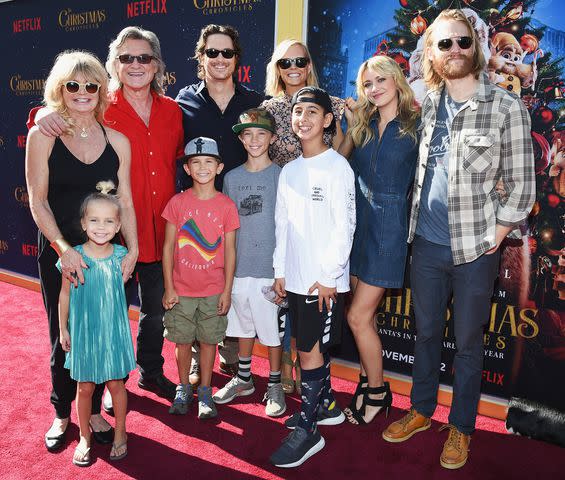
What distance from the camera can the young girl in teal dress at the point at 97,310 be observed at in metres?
2.56

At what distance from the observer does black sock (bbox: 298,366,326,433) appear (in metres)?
2.75

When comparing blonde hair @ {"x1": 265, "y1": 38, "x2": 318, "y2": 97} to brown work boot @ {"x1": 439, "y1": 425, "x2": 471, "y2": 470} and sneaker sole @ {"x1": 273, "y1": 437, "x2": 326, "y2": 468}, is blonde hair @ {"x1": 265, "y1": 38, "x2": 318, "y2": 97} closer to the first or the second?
sneaker sole @ {"x1": 273, "y1": 437, "x2": 326, "y2": 468}

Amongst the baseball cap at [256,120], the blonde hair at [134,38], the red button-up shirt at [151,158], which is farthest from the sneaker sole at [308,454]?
the blonde hair at [134,38]

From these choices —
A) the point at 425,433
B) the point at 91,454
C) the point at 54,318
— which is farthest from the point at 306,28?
the point at 91,454

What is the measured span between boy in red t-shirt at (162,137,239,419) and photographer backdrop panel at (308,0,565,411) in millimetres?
1286

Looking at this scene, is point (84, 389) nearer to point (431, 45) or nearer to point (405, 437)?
point (405, 437)

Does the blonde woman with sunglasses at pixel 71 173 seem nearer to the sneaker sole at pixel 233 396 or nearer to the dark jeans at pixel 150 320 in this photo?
the dark jeans at pixel 150 320

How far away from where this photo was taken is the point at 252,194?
310 cm

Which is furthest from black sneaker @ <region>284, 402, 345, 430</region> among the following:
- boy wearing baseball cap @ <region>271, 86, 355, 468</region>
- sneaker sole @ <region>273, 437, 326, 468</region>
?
boy wearing baseball cap @ <region>271, 86, 355, 468</region>

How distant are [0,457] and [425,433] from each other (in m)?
2.35

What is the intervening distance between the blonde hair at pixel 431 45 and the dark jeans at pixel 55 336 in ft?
7.11

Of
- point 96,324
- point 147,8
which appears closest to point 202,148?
point 96,324

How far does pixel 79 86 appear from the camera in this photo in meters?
2.57

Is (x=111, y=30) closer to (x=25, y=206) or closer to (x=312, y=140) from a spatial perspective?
(x=25, y=206)
